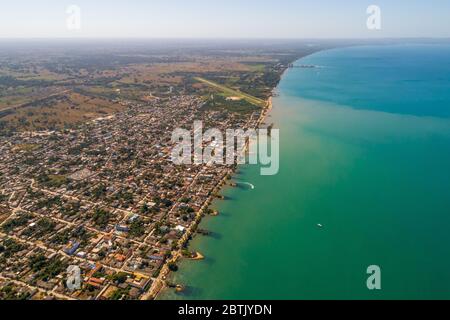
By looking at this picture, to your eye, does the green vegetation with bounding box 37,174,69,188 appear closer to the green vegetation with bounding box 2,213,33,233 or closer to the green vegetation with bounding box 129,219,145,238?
the green vegetation with bounding box 2,213,33,233

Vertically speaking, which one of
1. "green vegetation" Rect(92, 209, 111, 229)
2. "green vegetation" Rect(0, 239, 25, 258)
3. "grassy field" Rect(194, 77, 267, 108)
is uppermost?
"grassy field" Rect(194, 77, 267, 108)

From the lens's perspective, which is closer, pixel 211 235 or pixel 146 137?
pixel 211 235

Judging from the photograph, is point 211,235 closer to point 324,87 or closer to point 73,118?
point 73,118

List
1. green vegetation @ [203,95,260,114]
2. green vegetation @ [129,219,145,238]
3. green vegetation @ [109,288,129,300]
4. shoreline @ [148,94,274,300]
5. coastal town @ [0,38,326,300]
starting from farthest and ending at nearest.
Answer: green vegetation @ [203,95,260,114] → green vegetation @ [129,219,145,238] → coastal town @ [0,38,326,300] → shoreline @ [148,94,274,300] → green vegetation @ [109,288,129,300]

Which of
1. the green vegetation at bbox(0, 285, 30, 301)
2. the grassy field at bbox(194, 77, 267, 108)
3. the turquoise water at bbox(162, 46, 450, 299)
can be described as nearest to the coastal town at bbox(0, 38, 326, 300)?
the green vegetation at bbox(0, 285, 30, 301)

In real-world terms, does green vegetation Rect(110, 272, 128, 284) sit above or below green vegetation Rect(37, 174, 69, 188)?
below

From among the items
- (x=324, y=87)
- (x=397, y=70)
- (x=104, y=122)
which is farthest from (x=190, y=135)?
(x=397, y=70)

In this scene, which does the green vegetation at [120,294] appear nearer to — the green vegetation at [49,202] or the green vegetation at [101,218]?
the green vegetation at [101,218]

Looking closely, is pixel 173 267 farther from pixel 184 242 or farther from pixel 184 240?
pixel 184 240
